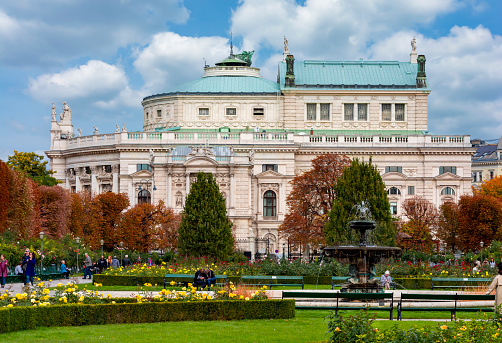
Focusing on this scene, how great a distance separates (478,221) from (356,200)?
22829 millimetres

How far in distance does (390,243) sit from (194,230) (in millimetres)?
12104

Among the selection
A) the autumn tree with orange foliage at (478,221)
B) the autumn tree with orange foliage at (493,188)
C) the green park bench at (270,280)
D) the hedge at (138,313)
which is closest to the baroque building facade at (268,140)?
the autumn tree with orange foliage at (493,188)

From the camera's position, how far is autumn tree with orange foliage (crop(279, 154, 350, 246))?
7219cm

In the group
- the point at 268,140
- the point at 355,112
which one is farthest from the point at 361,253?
the point at 355,112

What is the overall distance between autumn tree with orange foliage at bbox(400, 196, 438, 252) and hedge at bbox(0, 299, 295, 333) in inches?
1947

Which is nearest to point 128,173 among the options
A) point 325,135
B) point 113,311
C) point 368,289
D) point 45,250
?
point 325,135

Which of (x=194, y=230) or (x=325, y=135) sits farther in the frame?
(x=325, y=135)

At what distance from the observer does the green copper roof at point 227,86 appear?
328 ft

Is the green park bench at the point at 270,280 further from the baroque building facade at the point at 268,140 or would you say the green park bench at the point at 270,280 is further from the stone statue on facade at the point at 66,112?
the stone statue on facade at the point at 66,112

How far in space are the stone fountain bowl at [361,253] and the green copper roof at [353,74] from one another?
2607 inches

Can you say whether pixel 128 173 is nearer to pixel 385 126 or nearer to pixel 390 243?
pixel 385 126

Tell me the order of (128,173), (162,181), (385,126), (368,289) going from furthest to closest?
(385,126) → (128,173) → (162,181) → (368,289)

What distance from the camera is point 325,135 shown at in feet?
314

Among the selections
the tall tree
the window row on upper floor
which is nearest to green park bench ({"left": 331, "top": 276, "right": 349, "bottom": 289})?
the tall tree
